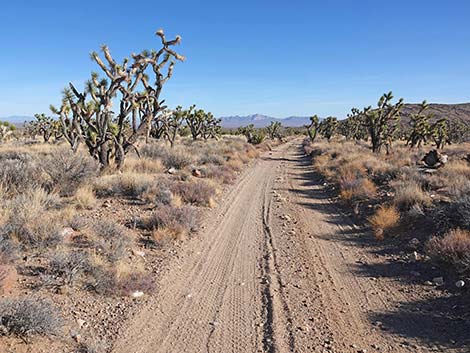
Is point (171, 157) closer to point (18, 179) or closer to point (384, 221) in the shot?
point (18, 179)

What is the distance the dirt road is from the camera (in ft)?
15.2

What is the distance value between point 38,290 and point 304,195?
11451 millimetres

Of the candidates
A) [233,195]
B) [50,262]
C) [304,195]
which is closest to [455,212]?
[304,195]

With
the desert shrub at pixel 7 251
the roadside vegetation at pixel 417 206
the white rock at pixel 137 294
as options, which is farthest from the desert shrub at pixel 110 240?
the roadside vegetation at pixel 417 206

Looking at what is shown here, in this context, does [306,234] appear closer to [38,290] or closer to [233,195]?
[233,195]

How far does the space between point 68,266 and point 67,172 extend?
6549mm

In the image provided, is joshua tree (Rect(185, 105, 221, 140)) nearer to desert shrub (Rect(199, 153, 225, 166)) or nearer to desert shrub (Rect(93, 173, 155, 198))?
desert shrub (Rect(199, 153, 225, 166))

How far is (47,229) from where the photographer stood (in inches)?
277

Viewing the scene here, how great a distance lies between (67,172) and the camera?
11.5 m

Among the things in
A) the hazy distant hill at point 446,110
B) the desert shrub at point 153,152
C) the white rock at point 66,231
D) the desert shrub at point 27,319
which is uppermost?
the hazy distant hill at point 446,110

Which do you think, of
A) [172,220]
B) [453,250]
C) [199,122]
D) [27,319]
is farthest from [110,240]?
[199,122]

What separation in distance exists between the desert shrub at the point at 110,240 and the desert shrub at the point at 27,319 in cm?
210

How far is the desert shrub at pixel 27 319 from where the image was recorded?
422cm

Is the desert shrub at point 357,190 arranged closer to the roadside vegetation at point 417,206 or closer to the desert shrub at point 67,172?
the roadside vegetation at point 417,206
